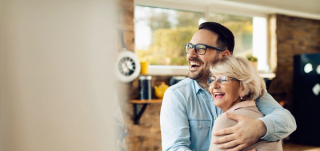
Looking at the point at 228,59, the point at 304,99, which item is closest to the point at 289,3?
the point at 304,99

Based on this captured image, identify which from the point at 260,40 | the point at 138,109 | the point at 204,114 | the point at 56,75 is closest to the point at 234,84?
the point at 204,114

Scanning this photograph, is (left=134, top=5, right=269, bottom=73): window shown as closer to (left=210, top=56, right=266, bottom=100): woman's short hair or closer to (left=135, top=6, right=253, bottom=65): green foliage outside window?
(left=135, top=6, right=253, bottom=65): green foliage outside window

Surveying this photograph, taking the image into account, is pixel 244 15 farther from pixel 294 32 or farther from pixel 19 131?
pixel 19 131

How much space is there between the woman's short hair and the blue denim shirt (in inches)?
4.2

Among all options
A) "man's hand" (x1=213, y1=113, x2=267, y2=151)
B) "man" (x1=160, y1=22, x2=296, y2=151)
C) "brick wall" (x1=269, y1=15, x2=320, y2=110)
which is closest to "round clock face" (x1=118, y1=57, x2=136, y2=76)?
"man" (x1=160, y1=22, x2=296, y2=151)

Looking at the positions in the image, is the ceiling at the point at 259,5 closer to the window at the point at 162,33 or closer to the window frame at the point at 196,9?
the window frame at the point at 196,9

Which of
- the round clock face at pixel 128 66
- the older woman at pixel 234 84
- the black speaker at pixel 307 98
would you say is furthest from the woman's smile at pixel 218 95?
the black speaker at pixel 307 98

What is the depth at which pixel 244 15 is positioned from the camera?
14.0 ft

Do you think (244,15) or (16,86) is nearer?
(16,86)

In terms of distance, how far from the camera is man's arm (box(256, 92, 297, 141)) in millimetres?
1027

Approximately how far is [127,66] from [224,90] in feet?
6.88

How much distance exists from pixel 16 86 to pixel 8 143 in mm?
57

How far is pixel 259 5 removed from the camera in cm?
393

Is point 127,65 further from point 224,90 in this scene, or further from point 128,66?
point 224,90
